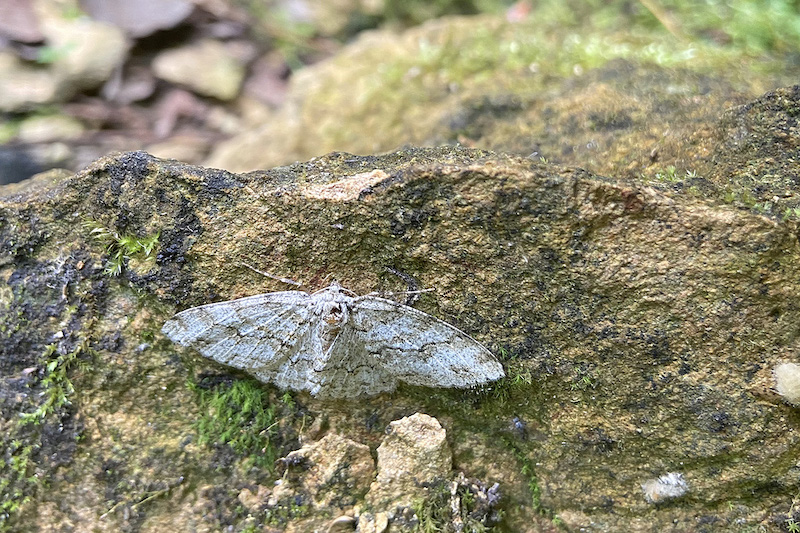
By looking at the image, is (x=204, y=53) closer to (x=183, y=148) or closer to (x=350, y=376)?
(x=183, y=148)

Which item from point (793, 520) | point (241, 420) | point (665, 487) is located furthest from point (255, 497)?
point (793, 520)

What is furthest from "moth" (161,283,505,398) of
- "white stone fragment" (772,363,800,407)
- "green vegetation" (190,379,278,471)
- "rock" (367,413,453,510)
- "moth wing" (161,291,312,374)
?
"white stone fragment" (772,363,800,407)

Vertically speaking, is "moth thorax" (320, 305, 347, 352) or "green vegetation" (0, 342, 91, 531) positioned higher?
"moth thorax" (320, 305, 347, 352)

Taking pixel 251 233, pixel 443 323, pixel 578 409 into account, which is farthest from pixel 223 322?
pixel 578 409

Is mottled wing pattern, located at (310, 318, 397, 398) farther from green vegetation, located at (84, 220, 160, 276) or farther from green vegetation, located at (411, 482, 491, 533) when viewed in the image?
green vegetation, located at (84, 220, 160, 276)

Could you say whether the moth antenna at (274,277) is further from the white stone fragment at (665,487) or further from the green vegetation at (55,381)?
the white stone fragment at (665,487)

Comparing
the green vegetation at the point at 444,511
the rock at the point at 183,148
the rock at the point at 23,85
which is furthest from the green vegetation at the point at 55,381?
the rock at the point at 23,85
